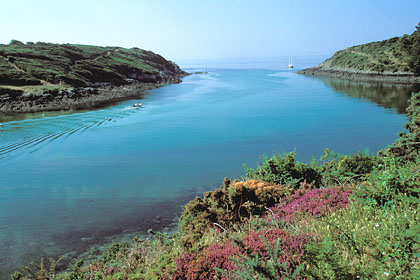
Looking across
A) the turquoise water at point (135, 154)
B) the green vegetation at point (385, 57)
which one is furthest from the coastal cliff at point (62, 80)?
the green vegetation at point (385, 57)

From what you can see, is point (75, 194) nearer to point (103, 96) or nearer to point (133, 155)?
point (133, 155)

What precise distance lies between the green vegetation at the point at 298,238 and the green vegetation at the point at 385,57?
222ft

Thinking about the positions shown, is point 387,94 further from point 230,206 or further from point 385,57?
point 230,206

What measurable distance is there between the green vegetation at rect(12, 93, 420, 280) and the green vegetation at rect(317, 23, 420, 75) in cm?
6780

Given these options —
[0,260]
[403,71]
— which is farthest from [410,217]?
[403,71]

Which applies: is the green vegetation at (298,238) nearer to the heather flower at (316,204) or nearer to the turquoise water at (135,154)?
the heather flower at (316,204)

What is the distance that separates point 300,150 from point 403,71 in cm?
5723

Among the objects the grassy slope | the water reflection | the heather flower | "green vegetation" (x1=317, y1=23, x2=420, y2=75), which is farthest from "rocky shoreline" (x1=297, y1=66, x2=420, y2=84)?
the heather flower

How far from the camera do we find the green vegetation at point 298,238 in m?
3.63

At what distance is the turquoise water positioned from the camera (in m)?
12.7

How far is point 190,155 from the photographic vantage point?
72.5ft

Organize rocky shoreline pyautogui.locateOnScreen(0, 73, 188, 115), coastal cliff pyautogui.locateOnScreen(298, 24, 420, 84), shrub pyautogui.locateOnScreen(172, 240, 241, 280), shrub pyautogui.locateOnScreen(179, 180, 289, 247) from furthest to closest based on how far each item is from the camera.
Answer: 1. coastal cliff pyautogui.locateOnScreen(298, 24, 420, 84)
2. rocky shoreline pyautogui.locateOnScreen(0, 73, 188, 115)
3. shrub pyautogui.locateOnScreen(179, 180, 289, 247)
4. shrub pyautogui.locateOnScreen(172, 240, 241, 280)

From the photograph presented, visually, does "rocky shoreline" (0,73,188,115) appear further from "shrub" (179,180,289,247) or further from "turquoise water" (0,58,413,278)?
"shrub" (179,180,289,247)

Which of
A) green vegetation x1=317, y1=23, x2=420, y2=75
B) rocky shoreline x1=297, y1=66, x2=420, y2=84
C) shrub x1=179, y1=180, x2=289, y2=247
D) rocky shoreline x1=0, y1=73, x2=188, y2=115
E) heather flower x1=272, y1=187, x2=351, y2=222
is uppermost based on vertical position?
green vegetation x1=317, y1=23, x2=420, y2=75
